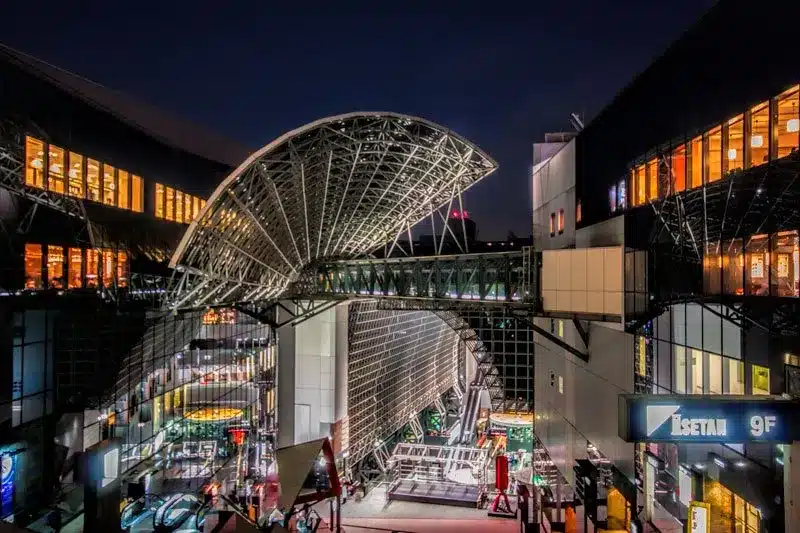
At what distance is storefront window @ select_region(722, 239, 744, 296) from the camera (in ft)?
49.4

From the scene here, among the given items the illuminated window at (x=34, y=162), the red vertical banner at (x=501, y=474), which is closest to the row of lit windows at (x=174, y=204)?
the illuminated window at (x=34, y=162)

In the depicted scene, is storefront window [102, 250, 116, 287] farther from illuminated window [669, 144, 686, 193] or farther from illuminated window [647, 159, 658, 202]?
illuminated window [669, 144, 686, 193]

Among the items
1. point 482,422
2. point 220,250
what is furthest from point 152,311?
point 482,422

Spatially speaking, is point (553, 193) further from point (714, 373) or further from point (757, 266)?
point (757, 266)

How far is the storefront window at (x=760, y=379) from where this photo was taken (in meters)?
14.3

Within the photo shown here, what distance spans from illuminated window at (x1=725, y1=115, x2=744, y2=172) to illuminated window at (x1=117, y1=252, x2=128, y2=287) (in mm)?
28114

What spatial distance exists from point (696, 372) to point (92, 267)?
27.1 m

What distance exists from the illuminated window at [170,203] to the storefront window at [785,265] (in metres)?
38.2

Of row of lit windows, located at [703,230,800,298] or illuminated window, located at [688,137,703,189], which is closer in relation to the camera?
row of lit windows, located at [703,230,800,298]

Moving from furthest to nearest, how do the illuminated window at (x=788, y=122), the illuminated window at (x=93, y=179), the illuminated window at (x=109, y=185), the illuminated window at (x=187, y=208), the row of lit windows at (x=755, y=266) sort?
1. the illuminated window at (x=187, y=208)
2. the illuminated window at (x=109, y=185)
3. the illuminated window at (x=93, y=179)
4. the row of lit windows at (x=755, y=266)
5. the illuminated window at (x=788, y=122)

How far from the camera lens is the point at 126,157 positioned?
3662cm

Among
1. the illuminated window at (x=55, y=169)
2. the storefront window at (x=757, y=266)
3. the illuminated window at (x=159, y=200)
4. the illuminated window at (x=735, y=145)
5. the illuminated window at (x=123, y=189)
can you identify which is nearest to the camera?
the storefront window at (x=757, y=266)

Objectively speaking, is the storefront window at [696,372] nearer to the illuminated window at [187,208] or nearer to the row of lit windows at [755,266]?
the row of lit windows at [755,266]

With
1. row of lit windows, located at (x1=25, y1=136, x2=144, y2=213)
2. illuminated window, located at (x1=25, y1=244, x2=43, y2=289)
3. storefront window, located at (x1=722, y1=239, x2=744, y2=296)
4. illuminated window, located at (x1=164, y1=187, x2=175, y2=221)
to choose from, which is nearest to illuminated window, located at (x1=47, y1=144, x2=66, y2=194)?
row of lit windows, located at (x1=25, y1=136, x2=144, y2=213)
